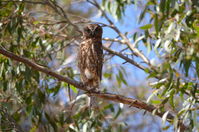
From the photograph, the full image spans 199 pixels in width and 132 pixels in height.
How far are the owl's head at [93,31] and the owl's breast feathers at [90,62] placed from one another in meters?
0.18

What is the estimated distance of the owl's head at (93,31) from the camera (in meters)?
4.60

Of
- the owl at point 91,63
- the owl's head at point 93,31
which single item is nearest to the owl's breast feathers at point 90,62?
the owl at point 91,63

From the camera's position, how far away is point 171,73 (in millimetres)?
2910

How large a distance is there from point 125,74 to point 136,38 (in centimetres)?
52

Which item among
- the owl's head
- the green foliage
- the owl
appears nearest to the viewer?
the green foliage

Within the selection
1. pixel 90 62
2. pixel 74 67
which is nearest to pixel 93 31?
pixel 90 62

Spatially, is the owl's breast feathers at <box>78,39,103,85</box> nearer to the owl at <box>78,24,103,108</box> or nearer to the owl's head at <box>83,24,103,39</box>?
the owl at <box>78,24,103,108</box>

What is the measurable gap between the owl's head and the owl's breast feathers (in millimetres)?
178

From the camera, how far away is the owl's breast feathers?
14.4 ft

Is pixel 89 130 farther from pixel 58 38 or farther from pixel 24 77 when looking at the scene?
pixel 58 38

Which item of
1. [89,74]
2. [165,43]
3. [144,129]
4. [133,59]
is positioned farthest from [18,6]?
[144,129]

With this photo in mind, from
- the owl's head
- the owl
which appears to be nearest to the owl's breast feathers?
the owl

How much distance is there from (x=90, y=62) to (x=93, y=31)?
40 cm

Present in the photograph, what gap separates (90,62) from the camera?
4.39 meters
